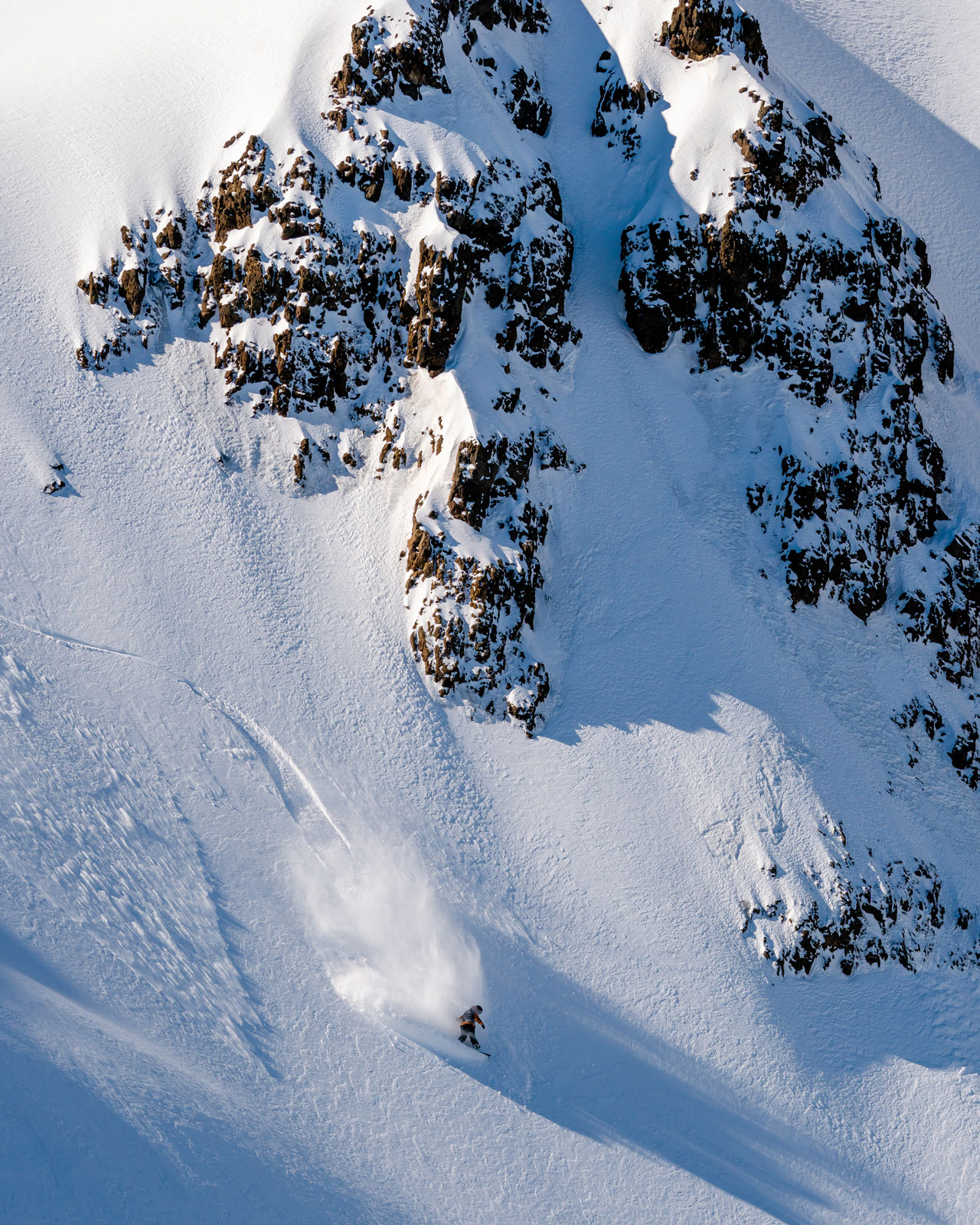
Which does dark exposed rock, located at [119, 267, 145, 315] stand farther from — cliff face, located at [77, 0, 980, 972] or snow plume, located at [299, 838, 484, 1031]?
snow plume, located at [299, 838, 484, 1031]

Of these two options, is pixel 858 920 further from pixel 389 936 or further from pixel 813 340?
pixel 813 340

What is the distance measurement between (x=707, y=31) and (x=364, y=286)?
16.1 meters

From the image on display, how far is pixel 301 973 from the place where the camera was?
2373 cm

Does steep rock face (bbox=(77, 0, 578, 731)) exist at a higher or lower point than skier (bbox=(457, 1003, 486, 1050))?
higher

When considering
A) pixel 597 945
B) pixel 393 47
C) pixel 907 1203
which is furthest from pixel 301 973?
pixel 393 47

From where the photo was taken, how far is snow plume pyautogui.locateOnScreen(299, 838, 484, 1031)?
23969mm

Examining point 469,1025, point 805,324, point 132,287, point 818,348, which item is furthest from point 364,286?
point 469,1025

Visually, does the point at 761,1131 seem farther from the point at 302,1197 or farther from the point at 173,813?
the point at 173,813

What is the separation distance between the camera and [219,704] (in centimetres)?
2670

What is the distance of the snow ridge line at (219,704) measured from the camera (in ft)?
86.6

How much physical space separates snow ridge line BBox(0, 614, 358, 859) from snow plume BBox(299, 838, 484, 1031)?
2639 millimetres

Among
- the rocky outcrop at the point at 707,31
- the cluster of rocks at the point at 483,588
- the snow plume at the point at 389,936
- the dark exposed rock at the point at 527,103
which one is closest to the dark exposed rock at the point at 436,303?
the cluster of rocks at the point at 483,588

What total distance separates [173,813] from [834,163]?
1263 inches

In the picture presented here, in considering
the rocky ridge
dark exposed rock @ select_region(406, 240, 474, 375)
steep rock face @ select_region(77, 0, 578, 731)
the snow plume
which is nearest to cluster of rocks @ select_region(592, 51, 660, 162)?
the rocky ridge
